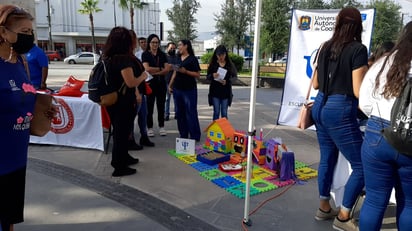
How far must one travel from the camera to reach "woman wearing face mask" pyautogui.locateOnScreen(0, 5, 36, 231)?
183 centimetres

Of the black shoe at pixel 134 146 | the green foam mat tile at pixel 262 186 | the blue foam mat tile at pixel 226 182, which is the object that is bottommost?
the green foam mat tile at pixel 262 186

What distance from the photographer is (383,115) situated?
2.02m

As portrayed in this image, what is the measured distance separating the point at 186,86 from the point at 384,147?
359cm

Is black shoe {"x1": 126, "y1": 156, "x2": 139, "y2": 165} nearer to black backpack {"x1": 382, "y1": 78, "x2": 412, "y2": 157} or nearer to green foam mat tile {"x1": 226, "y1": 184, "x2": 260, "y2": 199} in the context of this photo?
green foam mat tile {"x1": 226, "y1": 184, "x2": 260, "y2": 199}

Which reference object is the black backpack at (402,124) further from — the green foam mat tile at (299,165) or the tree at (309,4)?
the tree at (309,4)

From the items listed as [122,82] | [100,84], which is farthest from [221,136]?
[100,84]

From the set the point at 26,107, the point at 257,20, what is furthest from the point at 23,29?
the point at 257,20

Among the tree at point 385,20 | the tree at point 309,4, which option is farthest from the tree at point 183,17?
the tree at point 385,20

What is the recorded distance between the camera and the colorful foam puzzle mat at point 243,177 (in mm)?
3672

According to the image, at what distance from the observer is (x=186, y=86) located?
17.2ft

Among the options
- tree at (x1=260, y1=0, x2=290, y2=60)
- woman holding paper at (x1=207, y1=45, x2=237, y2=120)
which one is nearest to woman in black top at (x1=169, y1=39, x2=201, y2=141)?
woman holding paper at (x1=207, y1=45, x2=237, y2=120)

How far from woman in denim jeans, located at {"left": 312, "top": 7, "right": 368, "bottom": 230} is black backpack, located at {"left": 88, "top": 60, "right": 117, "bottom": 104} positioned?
7.39ft

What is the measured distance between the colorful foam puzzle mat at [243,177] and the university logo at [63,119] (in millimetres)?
1757

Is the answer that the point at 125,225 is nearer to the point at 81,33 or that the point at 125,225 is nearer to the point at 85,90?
the point at 85,90
